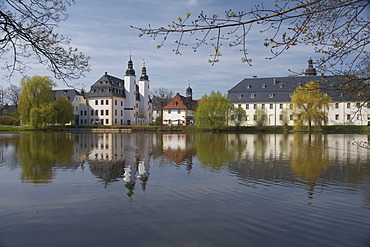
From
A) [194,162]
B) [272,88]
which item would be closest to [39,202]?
[194,162]

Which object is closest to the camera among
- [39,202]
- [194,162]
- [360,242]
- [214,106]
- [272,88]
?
[360,242]

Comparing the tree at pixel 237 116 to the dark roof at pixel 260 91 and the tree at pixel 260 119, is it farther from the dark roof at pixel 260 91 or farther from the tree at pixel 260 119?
the dark roof at pixel 260 91

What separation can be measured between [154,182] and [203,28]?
6666mm

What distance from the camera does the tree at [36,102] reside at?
170ft

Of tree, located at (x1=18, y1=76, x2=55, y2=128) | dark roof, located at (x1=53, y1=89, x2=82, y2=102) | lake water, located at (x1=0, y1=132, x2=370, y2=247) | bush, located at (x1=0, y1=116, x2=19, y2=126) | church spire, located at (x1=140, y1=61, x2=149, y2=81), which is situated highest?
church spire, located at (x1=140, y1=61, x2=149, y2=81)

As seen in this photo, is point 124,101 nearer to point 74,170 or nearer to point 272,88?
point 272,88

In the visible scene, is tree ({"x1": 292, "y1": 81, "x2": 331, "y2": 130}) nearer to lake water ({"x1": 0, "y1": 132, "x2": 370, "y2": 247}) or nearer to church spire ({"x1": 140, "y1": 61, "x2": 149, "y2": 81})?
lake water ({"x1": 0, "y1": 132, "x2": 370, "y2": 247})

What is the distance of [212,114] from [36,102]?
97.2 feet

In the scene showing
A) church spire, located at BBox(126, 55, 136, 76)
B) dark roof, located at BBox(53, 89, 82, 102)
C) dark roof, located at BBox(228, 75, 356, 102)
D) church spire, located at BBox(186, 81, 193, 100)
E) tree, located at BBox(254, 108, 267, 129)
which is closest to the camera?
tree, located at BBox(254, 108, 267, 129)

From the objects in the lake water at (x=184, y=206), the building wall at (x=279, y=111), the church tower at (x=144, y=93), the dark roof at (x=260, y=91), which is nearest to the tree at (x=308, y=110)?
the building wall at (x=279, y=111)

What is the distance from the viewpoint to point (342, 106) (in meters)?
62.7

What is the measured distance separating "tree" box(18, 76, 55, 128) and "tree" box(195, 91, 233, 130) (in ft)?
83.0

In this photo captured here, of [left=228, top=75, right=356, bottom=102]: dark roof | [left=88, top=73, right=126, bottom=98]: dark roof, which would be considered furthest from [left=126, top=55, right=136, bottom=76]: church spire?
[left=228, top=75, right=356, bottom=102]: dark roof

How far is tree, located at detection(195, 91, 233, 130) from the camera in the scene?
179ft
